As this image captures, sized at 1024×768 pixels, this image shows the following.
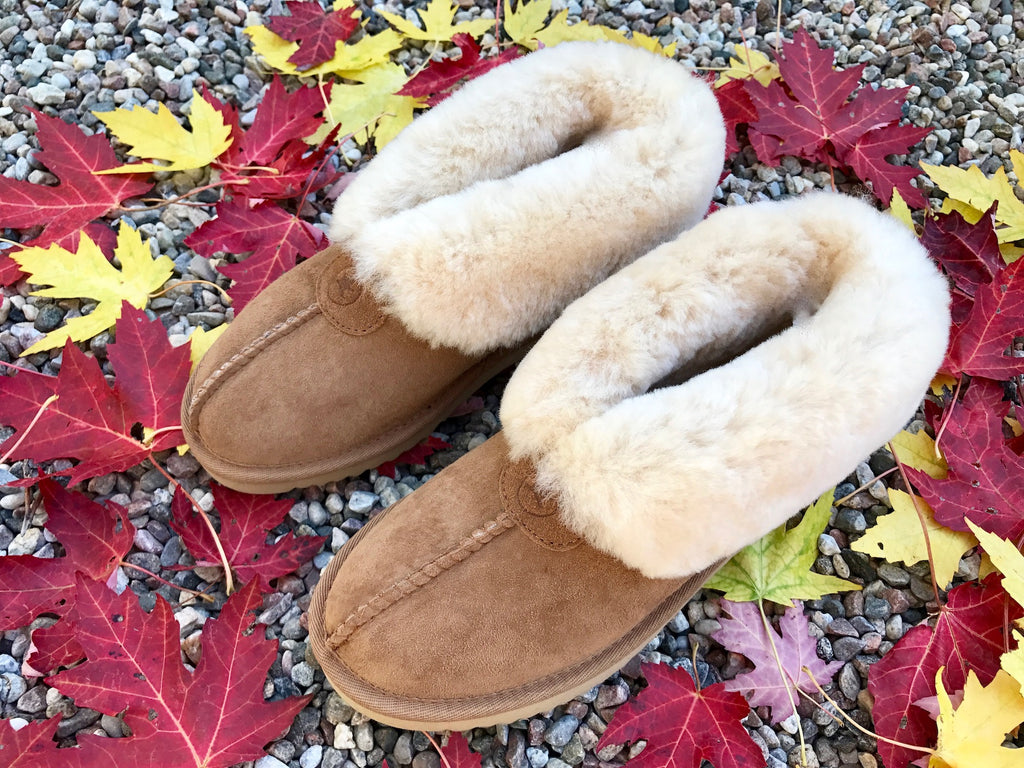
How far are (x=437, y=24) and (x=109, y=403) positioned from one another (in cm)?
94

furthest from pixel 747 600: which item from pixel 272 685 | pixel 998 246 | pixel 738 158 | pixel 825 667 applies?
pixel 738 158

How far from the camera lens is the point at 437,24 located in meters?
1.53

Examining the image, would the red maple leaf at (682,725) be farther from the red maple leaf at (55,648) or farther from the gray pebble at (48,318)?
the gray pebble at (48,318)

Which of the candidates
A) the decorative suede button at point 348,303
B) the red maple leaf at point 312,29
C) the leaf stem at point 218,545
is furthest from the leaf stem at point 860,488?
the red maple leaf at point 312,29

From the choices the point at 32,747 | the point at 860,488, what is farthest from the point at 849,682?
the point at 32,747

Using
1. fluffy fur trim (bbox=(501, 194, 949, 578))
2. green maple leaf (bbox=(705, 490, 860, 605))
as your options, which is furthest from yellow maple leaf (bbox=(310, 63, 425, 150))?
green maple leaf (bbox=(705, 490, 860, 605))

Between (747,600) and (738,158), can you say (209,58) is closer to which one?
(738,158)

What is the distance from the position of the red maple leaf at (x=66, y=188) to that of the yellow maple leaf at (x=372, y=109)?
1.13 ft

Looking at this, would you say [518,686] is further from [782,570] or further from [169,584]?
[169,584]

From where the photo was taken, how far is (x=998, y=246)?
4.08ft

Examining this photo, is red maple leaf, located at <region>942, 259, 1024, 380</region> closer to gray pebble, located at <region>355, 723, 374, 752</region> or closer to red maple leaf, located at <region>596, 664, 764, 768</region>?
red maple leaf, located at <region>596, 664, 764, 768</region>

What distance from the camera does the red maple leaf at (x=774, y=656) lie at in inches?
38.4

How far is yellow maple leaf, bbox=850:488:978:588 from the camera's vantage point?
1.04 meters

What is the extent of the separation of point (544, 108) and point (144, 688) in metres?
0.87
